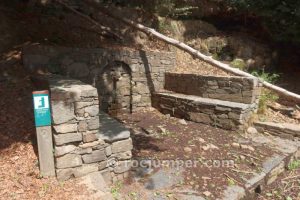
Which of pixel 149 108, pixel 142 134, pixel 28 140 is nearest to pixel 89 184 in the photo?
pixel 28 140

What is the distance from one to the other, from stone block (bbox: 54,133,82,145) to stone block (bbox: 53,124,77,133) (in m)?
0.06

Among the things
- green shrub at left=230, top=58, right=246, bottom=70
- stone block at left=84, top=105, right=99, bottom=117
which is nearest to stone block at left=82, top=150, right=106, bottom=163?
stone block at left=84, top=105, right=99, bottom=117

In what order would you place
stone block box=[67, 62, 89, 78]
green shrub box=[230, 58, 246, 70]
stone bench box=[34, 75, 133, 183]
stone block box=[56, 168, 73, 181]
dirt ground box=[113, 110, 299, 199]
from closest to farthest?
stone bench box=[34, 75, 133, 183]
stone block box=[56, 168, 73, 181]
dirt ground box=[113, 110, 299, 199]
stone block box=[67, 62, 89, 78]
green shrub box=[230, 58, 246, 70]

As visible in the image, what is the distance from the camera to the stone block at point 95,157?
13.3 feet

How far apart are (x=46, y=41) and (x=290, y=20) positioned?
294 inches

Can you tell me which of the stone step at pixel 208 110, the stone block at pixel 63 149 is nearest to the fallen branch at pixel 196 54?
the stone step at pixel 208 110

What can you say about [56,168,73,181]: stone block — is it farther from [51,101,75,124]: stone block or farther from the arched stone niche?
the arched stone niche

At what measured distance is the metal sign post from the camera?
11.9 feet

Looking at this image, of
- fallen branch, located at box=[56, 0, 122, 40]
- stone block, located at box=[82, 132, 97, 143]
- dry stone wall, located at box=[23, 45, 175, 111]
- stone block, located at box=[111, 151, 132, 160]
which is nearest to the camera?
stone block, located at box=[82, 132, 97, 143]

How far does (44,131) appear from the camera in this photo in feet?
12.2

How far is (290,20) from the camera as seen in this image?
9.17m

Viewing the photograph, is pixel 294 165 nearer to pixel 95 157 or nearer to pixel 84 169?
pixel 95 157

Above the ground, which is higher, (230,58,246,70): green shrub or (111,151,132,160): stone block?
(230,58,246,70): green shrub

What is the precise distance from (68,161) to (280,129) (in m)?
5.10
